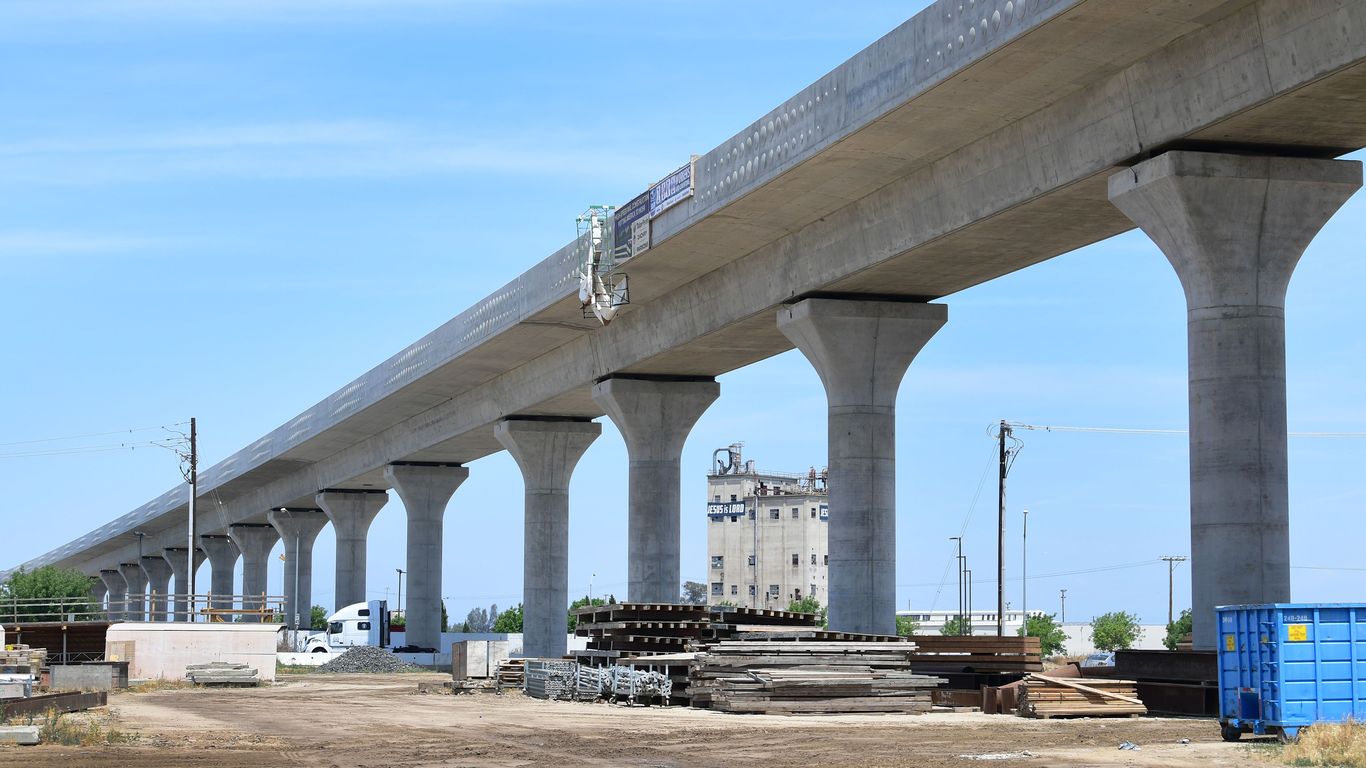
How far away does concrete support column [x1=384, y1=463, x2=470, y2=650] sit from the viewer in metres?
64.2

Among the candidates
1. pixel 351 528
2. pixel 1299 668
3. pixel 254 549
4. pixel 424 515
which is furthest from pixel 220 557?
pixel 1299 668

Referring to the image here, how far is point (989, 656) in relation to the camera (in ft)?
98.1

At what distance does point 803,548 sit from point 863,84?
129 m

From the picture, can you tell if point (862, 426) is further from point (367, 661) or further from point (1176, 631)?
point (1176, 631)

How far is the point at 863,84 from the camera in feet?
85.9

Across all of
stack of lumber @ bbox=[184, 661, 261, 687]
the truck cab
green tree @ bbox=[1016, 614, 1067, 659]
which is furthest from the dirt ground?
green tree @ bbox=[1016, 614, 1067, 659]

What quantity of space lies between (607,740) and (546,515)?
33.1 metres

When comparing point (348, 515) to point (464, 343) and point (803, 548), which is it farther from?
point (803, 548)

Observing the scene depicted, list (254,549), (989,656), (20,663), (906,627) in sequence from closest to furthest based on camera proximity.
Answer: (989,656), (20,663), (254,549), (906,627)

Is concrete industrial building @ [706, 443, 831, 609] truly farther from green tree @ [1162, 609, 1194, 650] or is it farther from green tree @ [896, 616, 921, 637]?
green tree @ [1162, 609, 1194, 650]

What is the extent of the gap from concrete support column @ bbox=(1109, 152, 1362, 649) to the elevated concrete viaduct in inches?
1.3

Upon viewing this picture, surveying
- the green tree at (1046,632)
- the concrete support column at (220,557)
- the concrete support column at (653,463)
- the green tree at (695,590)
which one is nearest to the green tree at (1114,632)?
the green tree at (1046,632)

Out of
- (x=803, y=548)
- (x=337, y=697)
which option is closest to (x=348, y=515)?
(x=337, y=697)

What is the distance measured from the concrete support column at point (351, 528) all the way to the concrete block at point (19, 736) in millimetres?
55340
